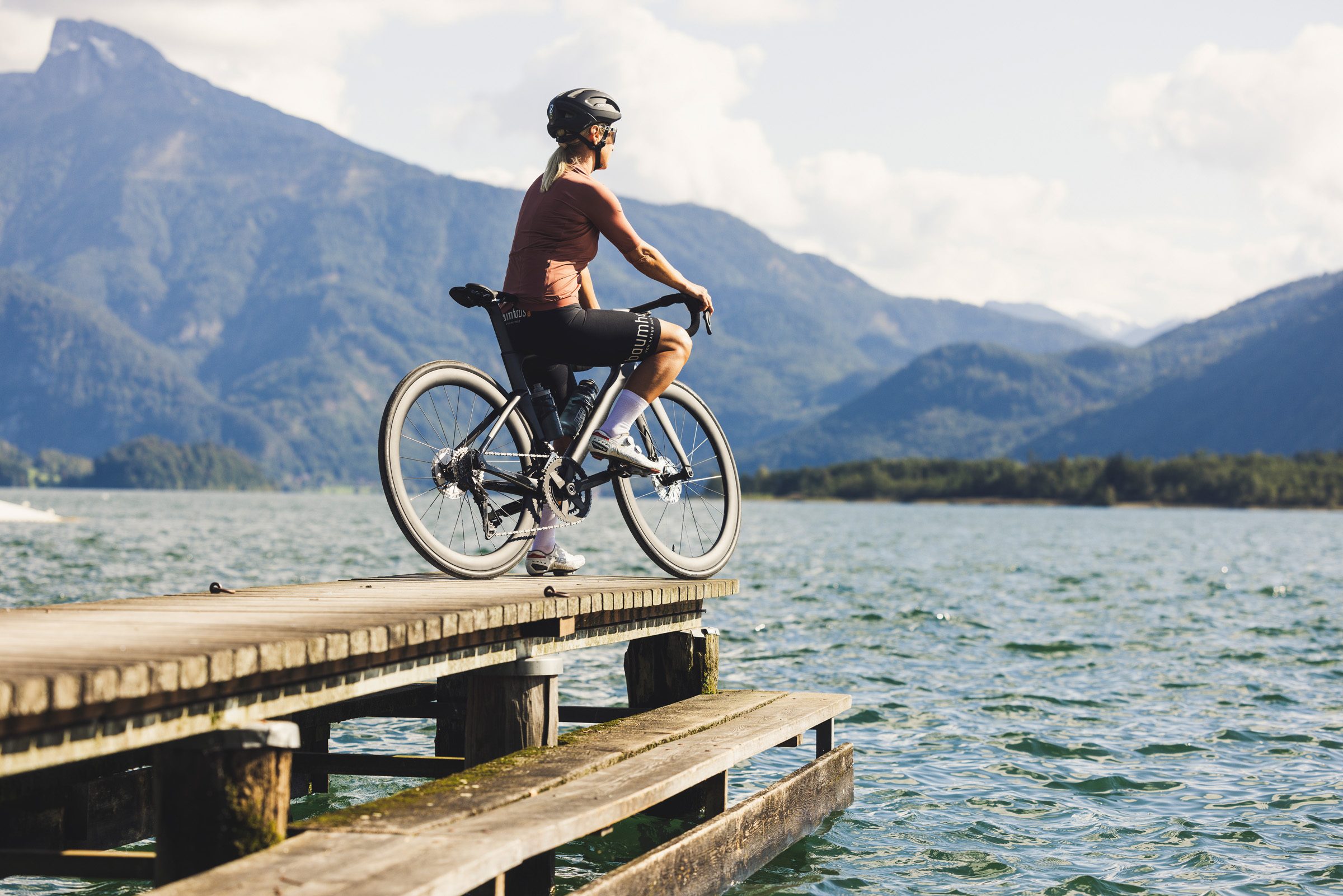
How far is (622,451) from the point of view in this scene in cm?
870

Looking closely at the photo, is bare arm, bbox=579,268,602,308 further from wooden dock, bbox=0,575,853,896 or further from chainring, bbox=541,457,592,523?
wooden dock, bbox=0,575,853,896

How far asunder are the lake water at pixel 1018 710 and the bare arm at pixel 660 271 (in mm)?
3876

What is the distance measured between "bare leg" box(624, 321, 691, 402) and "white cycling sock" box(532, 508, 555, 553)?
1001 millimetres

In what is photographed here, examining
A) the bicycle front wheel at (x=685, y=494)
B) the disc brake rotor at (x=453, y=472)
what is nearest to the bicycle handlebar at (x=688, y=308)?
the bicycle front wheel at (x=685, y=494)

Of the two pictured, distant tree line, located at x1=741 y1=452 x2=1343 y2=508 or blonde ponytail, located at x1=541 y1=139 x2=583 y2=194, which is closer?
blonde ponytail, located at x1=541 y1=139 x2=583 y2=194

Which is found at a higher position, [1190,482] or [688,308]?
[1190,482]

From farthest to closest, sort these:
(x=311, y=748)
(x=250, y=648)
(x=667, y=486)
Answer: (x=311, y=748) < (x=667, y=486) < (x=250, y=648)

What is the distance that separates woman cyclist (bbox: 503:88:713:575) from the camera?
823cm

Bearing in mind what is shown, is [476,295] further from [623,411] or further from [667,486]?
[667,486]

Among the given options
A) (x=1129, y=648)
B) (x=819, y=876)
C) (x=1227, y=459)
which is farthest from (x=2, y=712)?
(x=1227, y=459)

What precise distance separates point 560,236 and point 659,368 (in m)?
1.10

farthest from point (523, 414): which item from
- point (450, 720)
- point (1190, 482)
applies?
point (1190, 482)

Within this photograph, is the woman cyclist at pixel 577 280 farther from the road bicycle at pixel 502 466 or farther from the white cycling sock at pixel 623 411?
the road bicycle at pixel 502 466

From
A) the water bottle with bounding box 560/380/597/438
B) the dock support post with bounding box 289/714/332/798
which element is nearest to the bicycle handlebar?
the water bottle with bounding box 560/380/597/438
